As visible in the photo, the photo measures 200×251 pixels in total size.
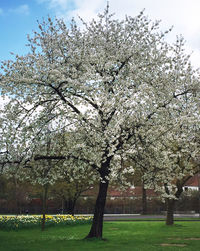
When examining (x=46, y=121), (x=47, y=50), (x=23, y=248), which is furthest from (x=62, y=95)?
(x=23, y=248)

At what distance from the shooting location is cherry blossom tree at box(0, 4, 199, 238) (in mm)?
13766

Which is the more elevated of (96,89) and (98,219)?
(96,89)

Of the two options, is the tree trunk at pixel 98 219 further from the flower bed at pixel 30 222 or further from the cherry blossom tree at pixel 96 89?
the flower bed at pixel 30 222

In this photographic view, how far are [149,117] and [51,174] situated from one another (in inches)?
217

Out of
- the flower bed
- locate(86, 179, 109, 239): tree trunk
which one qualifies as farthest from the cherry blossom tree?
the flower bed

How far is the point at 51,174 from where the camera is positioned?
619 inches

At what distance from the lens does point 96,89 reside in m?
13.7

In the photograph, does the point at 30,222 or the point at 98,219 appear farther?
the point at 30,222

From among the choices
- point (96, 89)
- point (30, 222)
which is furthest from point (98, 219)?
point (30, 222)

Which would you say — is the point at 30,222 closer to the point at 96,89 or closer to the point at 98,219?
the point at 98,219

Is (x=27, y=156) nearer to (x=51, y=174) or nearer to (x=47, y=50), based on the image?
(x=51, y=174)

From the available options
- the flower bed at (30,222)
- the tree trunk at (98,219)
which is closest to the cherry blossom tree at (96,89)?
the tree trunk at (98,219)

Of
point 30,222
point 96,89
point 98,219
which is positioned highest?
point 96,89

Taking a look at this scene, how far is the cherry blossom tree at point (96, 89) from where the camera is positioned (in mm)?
13766
